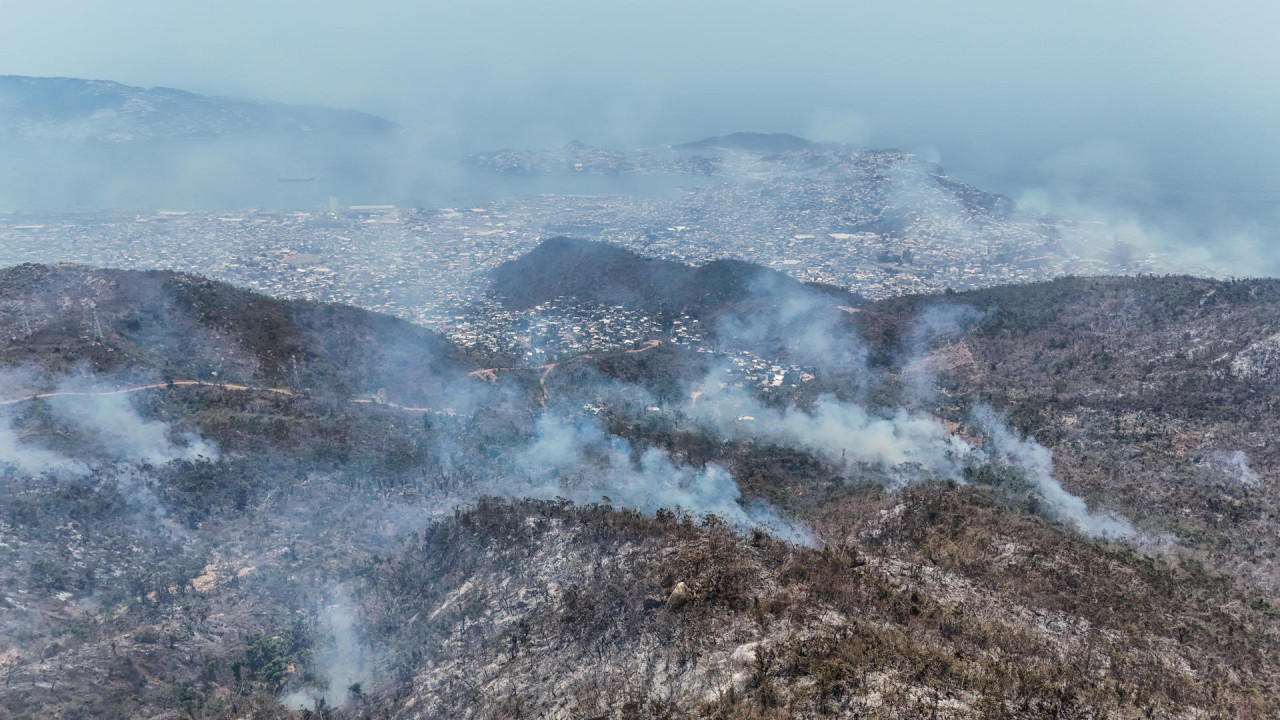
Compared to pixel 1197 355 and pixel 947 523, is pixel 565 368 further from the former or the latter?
pixel 1197 355

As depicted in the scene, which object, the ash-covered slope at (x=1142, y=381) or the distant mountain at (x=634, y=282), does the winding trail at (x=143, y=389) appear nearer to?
the distant mountain at (x=634, y=282)

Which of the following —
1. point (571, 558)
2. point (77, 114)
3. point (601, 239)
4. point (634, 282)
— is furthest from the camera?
point (77, 114)

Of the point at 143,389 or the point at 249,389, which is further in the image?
the point at 249,389

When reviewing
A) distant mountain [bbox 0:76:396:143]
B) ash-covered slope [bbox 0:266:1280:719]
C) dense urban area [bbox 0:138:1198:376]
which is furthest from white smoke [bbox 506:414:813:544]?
distant mountain [bbox 0:76:396:143]

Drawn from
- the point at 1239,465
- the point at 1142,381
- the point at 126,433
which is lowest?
the point at 126,433

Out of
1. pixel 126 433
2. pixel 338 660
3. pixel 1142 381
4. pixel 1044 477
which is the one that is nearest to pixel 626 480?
pixel 338 660

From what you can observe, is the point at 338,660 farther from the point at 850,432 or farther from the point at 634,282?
the point at 634,282

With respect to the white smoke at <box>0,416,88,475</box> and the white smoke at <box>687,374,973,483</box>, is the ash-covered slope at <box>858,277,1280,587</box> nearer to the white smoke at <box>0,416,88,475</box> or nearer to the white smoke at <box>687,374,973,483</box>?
the white smoke at <box>687,374,973,483</box>

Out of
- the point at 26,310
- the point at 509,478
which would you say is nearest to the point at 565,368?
the point at 509,478
